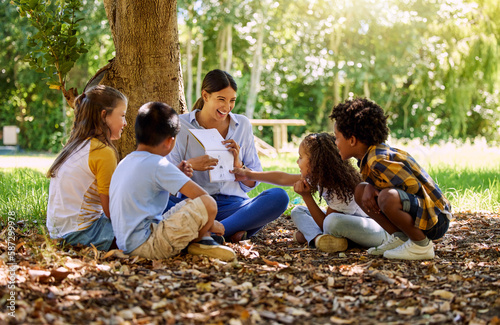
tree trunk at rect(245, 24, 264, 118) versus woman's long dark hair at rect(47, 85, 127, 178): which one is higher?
tree trunk at rect(245, 24, 264, 118)

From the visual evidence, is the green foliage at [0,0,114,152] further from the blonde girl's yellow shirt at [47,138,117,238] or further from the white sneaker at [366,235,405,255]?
the white sneaker at [366,235,405,255]

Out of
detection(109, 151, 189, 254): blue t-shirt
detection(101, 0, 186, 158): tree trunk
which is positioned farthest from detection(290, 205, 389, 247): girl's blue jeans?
detection(101, 0, 186, 158): tree trunk

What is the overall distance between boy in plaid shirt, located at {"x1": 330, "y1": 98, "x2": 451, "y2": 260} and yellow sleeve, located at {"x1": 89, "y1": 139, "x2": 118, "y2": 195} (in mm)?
1537

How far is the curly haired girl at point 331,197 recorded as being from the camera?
11.5 feet

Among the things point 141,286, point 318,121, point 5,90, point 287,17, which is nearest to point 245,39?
point 287,17

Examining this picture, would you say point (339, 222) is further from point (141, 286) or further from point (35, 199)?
point (35, 199)

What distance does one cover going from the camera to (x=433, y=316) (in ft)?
7.12

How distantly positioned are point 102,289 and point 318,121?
60.4 ft

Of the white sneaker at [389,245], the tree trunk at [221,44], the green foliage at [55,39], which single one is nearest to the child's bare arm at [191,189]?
the white sneaker at [389,245]

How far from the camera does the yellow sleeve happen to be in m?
3.20

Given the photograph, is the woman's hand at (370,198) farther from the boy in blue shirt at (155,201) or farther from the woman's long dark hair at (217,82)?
the woman's long dark hair at (217,82)

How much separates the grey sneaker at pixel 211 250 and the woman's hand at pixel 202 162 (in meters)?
0.64

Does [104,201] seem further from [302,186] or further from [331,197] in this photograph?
[331,197]

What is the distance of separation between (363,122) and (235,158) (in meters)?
1.03
